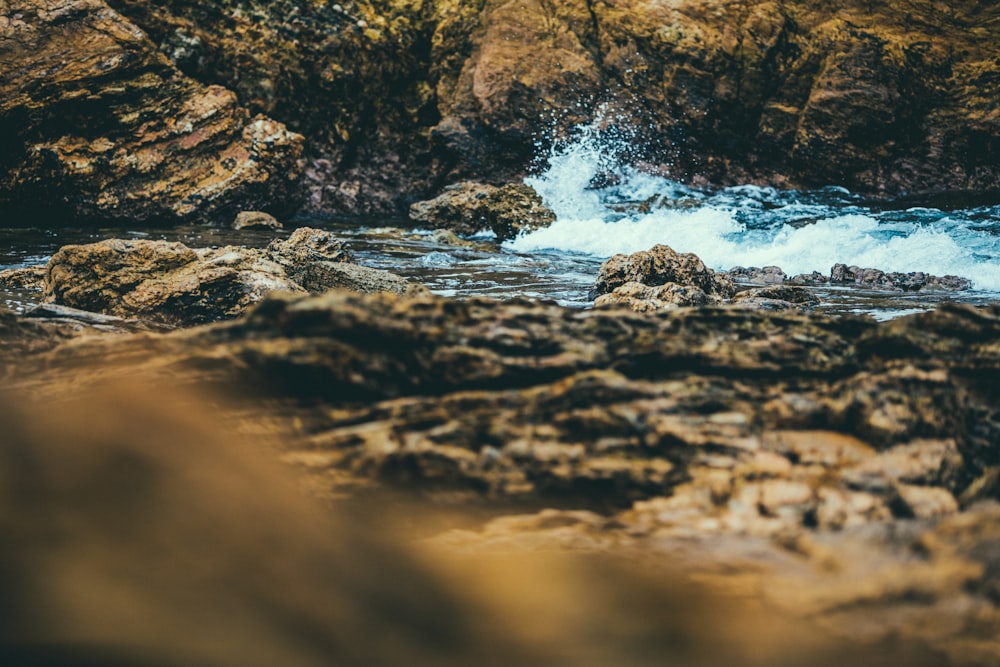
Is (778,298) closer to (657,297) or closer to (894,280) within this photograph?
(657,297)

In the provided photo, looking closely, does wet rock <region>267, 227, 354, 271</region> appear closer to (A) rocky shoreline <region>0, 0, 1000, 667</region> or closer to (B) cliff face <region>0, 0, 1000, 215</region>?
(A) rocky shoreline <region>0, 0, 1000, 667</region>

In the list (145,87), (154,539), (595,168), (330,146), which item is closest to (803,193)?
(595,168)

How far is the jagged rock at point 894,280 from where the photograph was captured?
7437 millimetres

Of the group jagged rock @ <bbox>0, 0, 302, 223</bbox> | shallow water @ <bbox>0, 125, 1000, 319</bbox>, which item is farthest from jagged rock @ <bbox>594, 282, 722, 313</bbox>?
jagged rock @ <bbox>0, 0, 302, 223</bbox>

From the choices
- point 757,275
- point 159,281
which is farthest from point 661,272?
point 159,281

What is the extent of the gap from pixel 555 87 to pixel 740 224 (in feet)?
19.3

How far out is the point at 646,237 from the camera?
11422 mm

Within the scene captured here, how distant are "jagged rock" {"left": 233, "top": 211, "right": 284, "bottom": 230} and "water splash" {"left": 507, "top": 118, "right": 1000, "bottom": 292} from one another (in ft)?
13.5

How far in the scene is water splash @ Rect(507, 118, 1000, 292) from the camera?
880 cm

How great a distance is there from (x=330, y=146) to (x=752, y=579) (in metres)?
15.0

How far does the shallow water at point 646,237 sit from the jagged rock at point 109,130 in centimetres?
71

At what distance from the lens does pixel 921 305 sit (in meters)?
6.29

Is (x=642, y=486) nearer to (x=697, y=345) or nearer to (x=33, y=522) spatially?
(x=697, y=345)

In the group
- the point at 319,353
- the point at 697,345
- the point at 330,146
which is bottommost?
the point at 319,353
